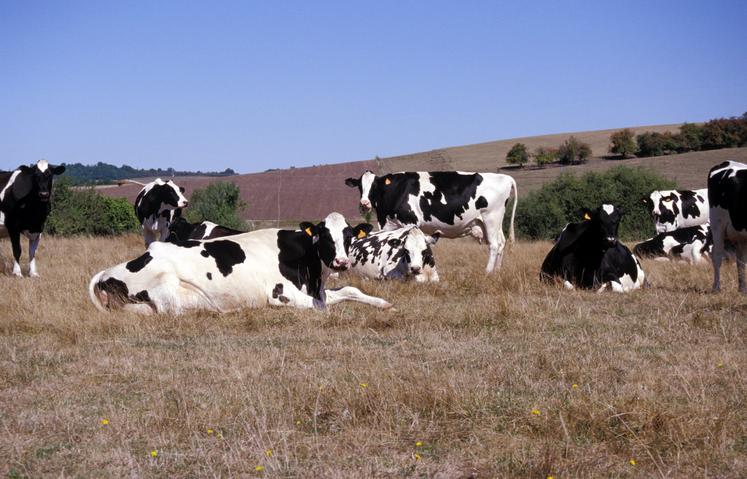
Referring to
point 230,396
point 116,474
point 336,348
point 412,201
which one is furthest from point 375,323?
point 412,201

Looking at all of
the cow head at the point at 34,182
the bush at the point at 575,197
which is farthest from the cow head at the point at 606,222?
the bush at the point at 575,197

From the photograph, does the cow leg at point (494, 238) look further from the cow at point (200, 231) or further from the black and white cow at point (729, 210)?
the cow at point (200, 231)

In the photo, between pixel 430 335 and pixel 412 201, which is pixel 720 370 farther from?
pixel 412 201

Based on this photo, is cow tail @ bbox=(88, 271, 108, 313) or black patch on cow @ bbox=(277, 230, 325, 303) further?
black patch on cow @ bbox=(277, 230, 325, 303)

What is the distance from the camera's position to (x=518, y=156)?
7569 centimetres

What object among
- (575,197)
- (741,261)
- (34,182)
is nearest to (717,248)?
(741,261)

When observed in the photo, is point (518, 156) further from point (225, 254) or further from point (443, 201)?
point (225, 254)

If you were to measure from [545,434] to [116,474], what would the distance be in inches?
95.5

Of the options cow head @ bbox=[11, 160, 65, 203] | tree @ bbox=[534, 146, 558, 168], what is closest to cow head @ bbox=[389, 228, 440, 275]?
cow head @ bbox=[11, 160, 65, 203]

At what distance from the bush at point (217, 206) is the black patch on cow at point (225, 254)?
59.5 feet

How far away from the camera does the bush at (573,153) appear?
73.1m

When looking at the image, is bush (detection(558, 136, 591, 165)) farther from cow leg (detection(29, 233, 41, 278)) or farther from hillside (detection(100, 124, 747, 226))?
cow leg (detection(29, 233, 41, 278))

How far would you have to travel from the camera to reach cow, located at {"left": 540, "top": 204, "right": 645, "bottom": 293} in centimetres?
1259

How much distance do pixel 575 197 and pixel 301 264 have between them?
28542 mm
